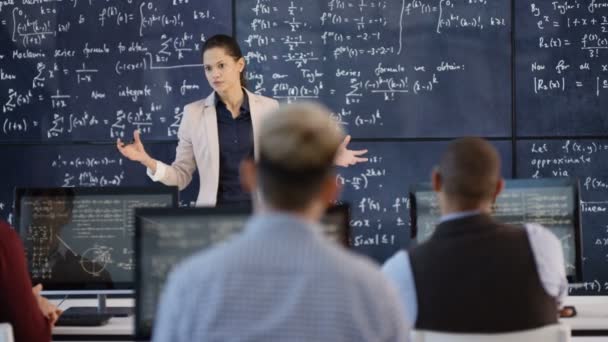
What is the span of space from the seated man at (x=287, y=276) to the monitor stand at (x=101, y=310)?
6.75 ft

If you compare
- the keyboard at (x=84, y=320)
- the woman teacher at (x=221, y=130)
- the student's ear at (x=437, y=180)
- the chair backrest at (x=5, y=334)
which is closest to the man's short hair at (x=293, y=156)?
the student's ear at (x=437, y=180)

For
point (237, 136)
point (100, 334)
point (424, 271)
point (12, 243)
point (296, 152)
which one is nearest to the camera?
point (296, 152)

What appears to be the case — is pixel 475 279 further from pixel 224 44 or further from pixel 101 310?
pixel 224 44

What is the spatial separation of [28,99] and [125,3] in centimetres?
79

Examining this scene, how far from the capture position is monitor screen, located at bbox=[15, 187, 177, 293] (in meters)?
3.29

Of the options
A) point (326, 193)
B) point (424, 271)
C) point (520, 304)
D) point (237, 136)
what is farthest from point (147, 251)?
point (237, 136)

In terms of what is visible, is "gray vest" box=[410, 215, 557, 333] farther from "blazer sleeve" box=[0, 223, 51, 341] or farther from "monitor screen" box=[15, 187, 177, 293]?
"monitor screen" box=[15, 187, 177, 293]

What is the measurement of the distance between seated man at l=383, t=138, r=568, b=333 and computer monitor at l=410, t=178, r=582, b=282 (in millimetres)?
1087

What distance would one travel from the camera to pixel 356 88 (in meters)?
5.45

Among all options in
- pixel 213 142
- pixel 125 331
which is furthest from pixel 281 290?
pixel 213 142

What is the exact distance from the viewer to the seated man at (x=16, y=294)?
8.38ft

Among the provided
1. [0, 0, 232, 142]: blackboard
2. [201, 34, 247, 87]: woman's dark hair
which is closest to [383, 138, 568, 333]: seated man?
[201, 34, 247, 87]: woman's dark hair

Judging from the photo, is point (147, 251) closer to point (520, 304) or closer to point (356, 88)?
point (520, 304)

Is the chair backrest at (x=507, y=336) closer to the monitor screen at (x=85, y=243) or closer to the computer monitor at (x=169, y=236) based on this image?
the computer monitor at (x=169, y=236)
